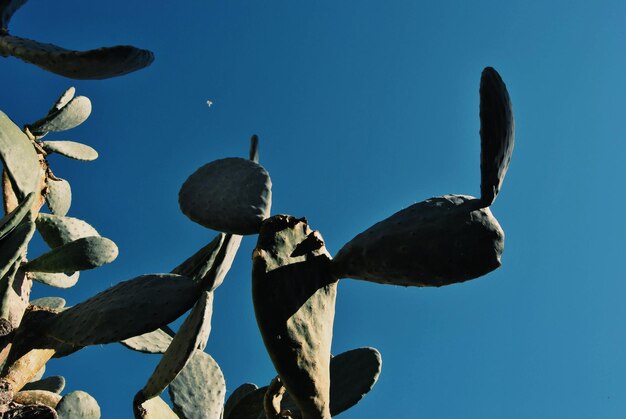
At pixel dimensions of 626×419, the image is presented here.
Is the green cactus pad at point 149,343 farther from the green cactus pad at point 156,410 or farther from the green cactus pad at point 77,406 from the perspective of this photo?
the green cactus pad at point 156,410

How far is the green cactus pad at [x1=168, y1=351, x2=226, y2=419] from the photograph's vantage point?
2.11 metres

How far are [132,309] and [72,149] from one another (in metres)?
1.39

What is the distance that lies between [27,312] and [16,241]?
400 millimetres

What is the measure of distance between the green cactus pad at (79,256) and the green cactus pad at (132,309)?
0.23m

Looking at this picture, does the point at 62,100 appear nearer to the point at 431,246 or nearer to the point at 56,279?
the point at 56,279

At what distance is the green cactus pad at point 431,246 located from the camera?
1.65 m

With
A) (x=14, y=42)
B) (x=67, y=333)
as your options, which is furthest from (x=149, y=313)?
(x=14, y=42)

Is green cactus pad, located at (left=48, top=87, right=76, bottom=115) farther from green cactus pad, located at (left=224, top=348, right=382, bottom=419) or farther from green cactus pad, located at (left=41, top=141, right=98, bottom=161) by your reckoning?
green cactus pad, located at (left=224, top=348, right=382, bottom=419)

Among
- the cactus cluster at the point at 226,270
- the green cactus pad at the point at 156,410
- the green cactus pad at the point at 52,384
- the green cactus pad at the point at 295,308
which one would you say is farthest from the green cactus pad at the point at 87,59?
the green cactus pad at the point at 52,384

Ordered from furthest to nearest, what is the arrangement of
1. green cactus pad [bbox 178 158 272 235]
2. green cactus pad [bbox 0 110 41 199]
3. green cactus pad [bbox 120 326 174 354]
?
green cactus pad [bbox 120 326 174 354] → green cactus pad [bbox 0 110 41 199] → green cactus pad [bbox 178 158 272 235]

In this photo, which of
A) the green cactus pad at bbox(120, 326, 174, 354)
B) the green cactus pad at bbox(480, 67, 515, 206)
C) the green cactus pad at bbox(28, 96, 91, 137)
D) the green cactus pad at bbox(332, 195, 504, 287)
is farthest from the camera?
the green cactus pad at bbox(28, 96, 91, 137)

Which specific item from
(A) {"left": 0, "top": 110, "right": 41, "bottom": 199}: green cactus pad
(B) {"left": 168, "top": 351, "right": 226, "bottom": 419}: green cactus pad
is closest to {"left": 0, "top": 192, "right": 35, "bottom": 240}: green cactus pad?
(A) {"left": 0, "top": 110, "right": 41, "bottom": 199}: green cactus pad

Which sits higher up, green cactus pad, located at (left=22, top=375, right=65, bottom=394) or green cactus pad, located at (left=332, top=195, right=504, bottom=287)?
green cactus pad, located at (left=332, top=195, right=504, bottom=287)

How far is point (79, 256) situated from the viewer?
2.20m
